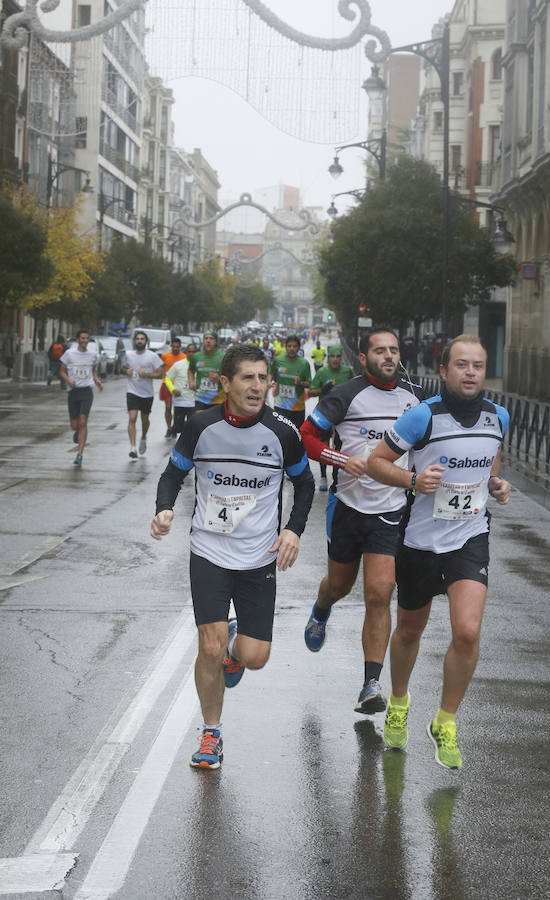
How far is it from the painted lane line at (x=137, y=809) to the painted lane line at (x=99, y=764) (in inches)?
4.5

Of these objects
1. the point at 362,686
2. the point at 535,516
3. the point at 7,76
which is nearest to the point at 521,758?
the point at 362,686

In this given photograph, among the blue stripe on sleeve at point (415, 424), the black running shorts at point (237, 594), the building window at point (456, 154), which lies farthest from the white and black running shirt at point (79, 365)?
the building window at point (456, 154)

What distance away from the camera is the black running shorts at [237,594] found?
18.2 ft

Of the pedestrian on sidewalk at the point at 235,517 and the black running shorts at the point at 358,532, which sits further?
the black running shorts at the point at 358,532

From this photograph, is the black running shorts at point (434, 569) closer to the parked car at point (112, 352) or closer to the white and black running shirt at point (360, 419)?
the white and black running shirt at point (360, 419)

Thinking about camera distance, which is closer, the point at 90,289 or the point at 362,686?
the point at 362,686

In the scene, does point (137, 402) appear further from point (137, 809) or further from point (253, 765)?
point (137, 809)

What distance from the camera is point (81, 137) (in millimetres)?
81188

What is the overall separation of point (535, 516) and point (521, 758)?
1000 cm

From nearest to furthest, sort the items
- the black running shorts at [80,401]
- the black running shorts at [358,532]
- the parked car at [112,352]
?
the black running shorts at [358,532] < the black running shorts at [80,401] < the parked car at [112,352]

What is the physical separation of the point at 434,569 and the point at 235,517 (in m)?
0.87

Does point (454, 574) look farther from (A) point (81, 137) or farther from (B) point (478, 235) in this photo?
(A) point (81, 137)

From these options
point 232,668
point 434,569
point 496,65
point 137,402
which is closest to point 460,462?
point 434,569

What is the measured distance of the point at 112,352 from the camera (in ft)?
181
